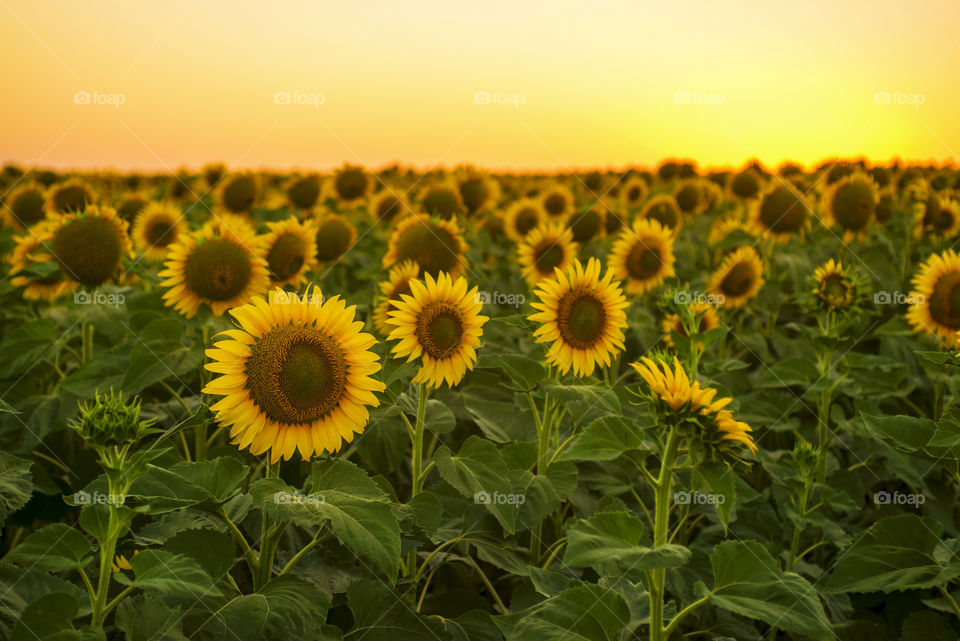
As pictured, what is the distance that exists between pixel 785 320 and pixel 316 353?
5940 millimetres

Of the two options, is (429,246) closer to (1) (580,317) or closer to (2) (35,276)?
(1) (580,317)

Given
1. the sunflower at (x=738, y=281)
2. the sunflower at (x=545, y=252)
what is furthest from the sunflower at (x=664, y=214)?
the sunflower at (x=545, y=252)

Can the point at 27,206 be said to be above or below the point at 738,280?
above

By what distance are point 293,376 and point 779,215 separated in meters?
6.04

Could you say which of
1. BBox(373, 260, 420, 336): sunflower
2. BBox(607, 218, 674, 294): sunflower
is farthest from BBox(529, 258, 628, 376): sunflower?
BBox(607, 218, 674, 294): sunflower

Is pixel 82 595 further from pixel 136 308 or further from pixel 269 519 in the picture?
pixel 136 308

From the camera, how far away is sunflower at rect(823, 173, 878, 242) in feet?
22.5

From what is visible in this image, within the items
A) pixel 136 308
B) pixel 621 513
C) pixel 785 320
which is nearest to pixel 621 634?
pixel 621 513

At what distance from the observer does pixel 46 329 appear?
3730mm

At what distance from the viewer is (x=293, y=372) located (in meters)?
2.32

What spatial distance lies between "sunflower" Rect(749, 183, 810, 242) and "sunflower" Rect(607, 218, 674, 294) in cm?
167

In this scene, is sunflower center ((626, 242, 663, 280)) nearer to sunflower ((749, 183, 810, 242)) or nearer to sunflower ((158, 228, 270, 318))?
sunflower ((749, 183, 810, 242))

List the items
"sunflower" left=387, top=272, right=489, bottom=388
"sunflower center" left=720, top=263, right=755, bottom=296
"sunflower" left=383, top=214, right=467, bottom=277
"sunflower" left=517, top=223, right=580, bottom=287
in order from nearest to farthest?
"sunflower" left=387, top=272, right=489, bottom=388, "sunflower" left=383, top=214, right=467, bottom=277, "sunflower" left=517, top=223, right=580, bottom=287, "sunflower center" left=720, top=263, right=755, bottom=296

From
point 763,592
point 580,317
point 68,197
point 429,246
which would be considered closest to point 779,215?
point 429,246
